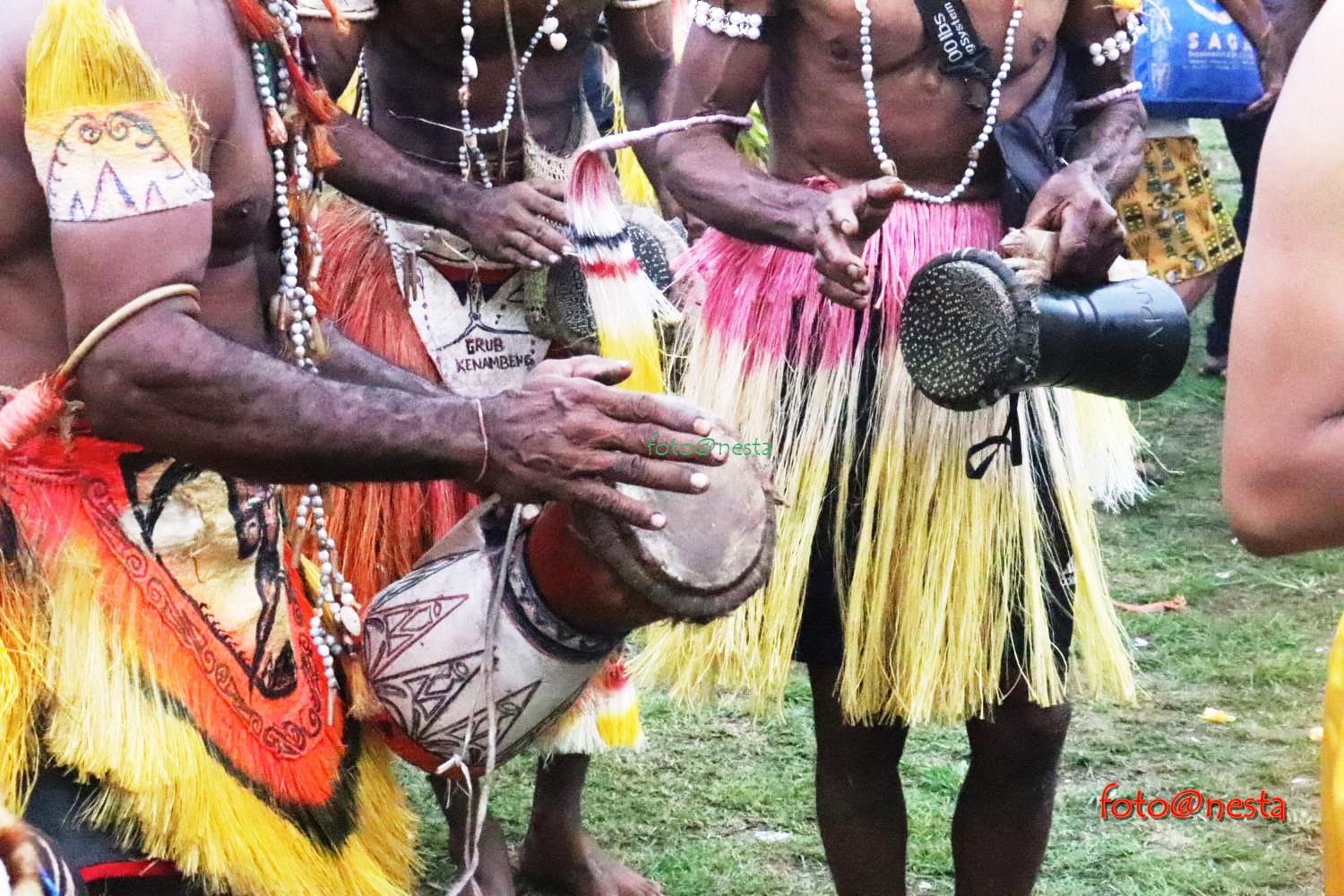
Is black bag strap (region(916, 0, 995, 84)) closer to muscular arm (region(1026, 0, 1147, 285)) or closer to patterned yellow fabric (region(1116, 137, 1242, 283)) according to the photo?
muscular arm (region(1026, 0, 1147, 285))

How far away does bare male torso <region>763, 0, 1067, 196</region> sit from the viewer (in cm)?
291

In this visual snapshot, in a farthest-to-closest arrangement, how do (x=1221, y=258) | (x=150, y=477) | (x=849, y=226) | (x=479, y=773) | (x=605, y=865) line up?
(x=1221, y=258), (x=605, y=865), (x=849, y=226), (x=479, y=773), (x=150, y=477)

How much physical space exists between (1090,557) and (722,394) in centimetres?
77

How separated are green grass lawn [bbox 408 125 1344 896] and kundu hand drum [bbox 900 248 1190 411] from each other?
1492 mm

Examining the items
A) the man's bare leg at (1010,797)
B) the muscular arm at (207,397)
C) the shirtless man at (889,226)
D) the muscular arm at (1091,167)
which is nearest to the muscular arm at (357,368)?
the muscular arm at (207,397)

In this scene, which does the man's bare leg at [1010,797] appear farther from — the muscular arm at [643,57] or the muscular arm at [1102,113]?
the muscular arm at [643,57]

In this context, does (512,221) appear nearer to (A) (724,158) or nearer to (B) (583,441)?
(A) (724,158)

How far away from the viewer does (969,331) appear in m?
2.53

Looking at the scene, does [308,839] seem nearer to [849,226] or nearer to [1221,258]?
[849,226]

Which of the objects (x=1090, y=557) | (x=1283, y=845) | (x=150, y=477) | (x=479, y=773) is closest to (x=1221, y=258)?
(x=1283, y=845)

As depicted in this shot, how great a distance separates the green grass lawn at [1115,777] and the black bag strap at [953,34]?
5.99 feet

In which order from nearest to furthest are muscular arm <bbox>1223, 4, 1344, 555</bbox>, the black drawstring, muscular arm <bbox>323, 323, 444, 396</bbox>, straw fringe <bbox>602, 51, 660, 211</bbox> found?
muscular arm <bbox>1223, 4, 1344, 555</bbox> < muscular arm <bbox>323, 323, 444, 396</bbox> < the black drawstring < straw fringe <bbox>602, 51, 660, 211</bbox>

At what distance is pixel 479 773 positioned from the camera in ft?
7.75

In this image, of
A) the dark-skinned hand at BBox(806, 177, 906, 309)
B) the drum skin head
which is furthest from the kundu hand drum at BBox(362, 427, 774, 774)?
the dark-skinned hand at BBox(806, 177, 906, 309)
